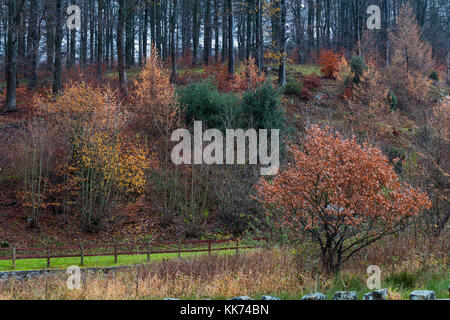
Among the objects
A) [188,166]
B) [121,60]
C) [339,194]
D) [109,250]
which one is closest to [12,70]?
[121,60]

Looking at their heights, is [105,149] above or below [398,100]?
below

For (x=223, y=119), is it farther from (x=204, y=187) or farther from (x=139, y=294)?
(x=139, y=294)

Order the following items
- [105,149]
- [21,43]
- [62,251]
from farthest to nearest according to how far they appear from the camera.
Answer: [21,43]
[105,149]
[62,251]

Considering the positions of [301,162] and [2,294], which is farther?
[301,162]

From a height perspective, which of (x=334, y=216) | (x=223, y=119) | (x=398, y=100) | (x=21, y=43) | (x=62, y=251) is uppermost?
(x=21, y=43)

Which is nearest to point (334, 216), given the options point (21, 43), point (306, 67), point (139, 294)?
point (139, 294)

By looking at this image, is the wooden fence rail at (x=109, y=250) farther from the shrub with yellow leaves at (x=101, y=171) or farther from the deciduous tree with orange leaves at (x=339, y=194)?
the deciduous tree with orange leaves at (x=339, y=194)

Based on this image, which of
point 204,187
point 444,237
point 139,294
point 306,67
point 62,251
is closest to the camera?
point 139,294

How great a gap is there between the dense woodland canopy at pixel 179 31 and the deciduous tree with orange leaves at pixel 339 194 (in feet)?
66.0

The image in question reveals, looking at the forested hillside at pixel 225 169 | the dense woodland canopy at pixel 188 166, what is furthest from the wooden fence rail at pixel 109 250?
the dense woodland canopy at pixel 188 166

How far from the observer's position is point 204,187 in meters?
24.0

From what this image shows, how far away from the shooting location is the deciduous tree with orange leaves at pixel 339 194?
33.1 ft

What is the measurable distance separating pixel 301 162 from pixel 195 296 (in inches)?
163

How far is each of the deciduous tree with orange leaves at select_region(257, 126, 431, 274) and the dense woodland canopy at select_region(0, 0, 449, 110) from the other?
66.0 ft
